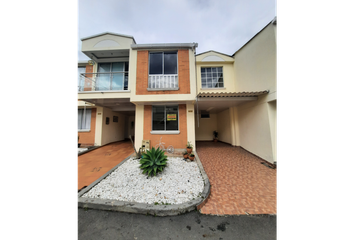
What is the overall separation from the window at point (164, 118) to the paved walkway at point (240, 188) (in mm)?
2360

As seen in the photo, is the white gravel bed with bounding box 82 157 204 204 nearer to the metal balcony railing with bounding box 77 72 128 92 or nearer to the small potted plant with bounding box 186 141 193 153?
the small potted plant with bounding box 186 141 193 153

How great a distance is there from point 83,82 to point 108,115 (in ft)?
8.93

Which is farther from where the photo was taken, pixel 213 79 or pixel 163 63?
pixel 213 79

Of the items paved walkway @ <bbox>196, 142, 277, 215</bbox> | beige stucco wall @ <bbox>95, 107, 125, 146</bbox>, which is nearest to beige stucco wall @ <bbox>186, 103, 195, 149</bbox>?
paved walkway @ <bbox>196, 142, 277, 215</bbox>

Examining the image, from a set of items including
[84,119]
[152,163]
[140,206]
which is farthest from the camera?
[84,119]

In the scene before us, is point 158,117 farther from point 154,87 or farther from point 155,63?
point 155,63

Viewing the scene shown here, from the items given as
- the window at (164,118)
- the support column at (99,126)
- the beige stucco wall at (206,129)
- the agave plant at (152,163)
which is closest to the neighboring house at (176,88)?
the window at (164,118)

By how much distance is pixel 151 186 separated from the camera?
10.3 ft

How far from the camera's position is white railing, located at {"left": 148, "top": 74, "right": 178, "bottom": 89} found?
18.6ft

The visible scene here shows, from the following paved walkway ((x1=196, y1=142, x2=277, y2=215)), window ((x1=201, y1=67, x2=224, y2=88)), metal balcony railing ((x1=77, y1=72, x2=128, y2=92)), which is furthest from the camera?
window ((x1=201, y1=67, x2=224, y2=88))

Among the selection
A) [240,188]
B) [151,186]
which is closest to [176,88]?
[151,186]

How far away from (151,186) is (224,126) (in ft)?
23.1

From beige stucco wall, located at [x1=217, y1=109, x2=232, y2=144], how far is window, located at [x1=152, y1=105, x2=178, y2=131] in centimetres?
429
